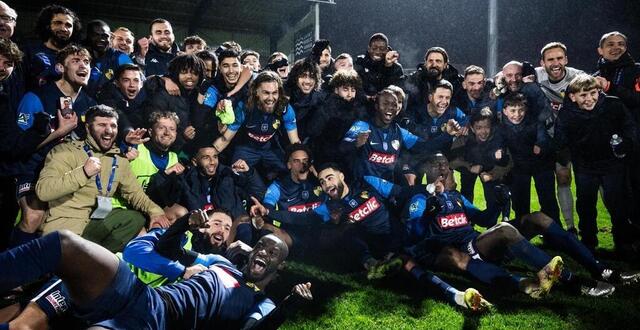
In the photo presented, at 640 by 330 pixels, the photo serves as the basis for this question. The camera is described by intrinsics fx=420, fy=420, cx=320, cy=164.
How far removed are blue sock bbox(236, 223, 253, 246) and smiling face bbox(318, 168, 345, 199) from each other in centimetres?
93

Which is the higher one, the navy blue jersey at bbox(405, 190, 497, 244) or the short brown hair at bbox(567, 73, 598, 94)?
the short brown hair at bbox(567, 73, 598, 94)

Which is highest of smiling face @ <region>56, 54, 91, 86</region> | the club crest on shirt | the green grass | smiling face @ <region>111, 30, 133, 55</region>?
smiling face @ <region>111, 30, 133, 55</region>

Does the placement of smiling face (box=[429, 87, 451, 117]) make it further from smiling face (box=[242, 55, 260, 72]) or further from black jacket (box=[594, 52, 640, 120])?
smiling face (box=[242, 55, 260, 72])

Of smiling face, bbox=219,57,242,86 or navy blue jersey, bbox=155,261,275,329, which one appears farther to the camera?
smiling face, bbox=219,57,242,86

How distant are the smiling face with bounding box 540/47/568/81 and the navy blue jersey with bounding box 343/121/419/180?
2470 mm

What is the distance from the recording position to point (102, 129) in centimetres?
372

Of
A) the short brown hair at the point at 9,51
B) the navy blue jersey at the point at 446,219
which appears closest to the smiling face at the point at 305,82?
the navy blue jersey at the point at 446,219

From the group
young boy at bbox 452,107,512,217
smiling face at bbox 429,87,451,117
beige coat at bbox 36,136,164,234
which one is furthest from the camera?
smiling face at bbox 429,87,451,117

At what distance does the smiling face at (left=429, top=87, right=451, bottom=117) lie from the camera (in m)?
5.57

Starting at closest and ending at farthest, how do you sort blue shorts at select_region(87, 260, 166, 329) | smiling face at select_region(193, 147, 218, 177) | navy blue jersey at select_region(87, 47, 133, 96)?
blue shorts at select_region(87, 260, 166, 329) → smiling face at select_region(193, 147, 218, 177) → navy blue jersey at select_region(87, 47, 133, 96)

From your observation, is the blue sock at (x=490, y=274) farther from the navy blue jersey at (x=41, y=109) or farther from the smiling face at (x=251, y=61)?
the smiling face at (x=251, y=61)

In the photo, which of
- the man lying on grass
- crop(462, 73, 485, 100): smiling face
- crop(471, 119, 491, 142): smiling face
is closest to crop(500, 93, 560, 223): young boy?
crop(471, 119, 491, 142): smiling face

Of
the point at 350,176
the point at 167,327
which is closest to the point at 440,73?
the point at 350,176

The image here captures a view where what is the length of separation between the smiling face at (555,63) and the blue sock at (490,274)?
3.26 meters
